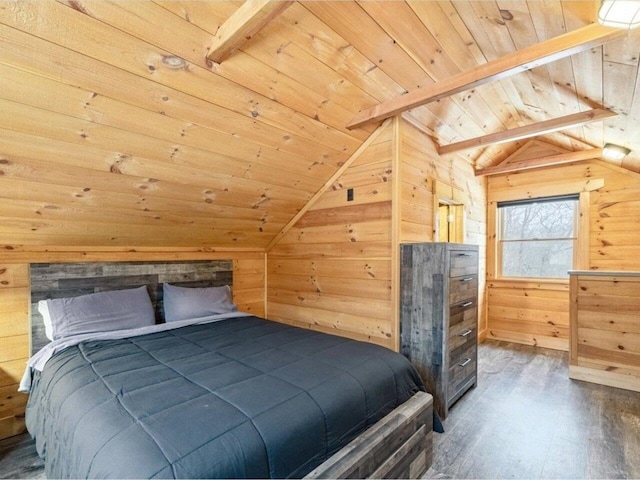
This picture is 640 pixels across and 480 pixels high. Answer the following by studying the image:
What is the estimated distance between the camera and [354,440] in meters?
1.32

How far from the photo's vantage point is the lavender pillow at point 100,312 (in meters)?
2.09

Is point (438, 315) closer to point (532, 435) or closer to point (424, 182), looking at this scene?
point (532, 435)

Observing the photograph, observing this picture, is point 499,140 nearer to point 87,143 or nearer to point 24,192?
point 87,143

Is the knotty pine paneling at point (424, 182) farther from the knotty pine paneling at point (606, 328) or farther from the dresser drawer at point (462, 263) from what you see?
the knotty pine paneling at point (606, 328)

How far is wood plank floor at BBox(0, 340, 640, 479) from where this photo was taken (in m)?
1.70

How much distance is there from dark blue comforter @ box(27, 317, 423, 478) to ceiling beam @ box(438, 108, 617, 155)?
7.32 ft

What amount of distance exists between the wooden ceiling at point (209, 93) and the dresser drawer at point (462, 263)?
3.96ft

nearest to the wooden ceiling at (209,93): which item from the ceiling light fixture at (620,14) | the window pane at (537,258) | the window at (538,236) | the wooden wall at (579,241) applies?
the ceiling light fixture at (620,14)

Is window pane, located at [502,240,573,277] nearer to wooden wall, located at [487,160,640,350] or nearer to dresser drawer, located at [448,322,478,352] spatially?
wooden wall, located at [487,160,640,350]

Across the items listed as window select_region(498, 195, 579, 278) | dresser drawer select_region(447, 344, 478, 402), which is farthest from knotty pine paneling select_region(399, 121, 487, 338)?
dresser drawer select_region(447, 344, 478, 402)

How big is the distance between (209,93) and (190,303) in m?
1.76

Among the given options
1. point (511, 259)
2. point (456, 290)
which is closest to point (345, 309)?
point (456, 290)

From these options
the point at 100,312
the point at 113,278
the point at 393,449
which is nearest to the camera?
the point at 393,449

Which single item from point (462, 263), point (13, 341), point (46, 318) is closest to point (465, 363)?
point (462, 263)
